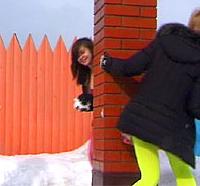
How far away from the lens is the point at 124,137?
4809 millimetres

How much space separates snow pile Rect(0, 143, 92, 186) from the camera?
20.8 ft

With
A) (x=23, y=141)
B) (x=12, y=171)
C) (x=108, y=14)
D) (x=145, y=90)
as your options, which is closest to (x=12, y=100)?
(x=23, y=141)

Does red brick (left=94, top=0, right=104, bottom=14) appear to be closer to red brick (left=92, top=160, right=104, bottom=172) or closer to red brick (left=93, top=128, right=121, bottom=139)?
red brick (left=93, top=128, right=121, bottom=139)

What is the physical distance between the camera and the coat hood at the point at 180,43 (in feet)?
13.3

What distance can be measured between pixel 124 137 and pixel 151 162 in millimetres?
711

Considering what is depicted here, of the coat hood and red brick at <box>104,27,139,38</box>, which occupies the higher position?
red brick at <box>104,27,139,38</box>

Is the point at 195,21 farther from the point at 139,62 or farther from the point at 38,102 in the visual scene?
the point at 38,102

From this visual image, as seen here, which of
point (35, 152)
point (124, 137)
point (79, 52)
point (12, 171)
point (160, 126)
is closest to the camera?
point (160, 126)

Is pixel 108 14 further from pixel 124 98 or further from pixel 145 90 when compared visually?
pixel 145 90

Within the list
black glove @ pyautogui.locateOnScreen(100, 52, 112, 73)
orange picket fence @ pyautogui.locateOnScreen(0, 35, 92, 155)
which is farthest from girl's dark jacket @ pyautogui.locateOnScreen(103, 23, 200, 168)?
orange picket fence @ pyautogui.locateOnScreen(0, 35, 92, 155)

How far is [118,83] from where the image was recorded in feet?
16.0

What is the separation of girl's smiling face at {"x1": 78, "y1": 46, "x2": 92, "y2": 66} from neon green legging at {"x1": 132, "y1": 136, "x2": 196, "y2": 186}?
1.61 meters

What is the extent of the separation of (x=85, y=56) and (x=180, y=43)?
5.53ft

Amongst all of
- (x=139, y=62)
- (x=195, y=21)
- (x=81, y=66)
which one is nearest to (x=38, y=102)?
(x=81, y=66)
